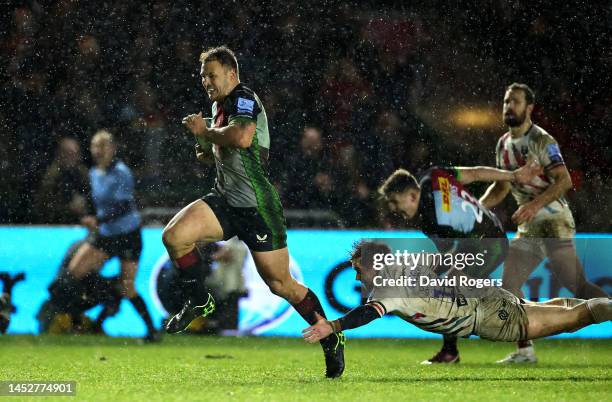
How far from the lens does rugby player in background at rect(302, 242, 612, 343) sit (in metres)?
5.70

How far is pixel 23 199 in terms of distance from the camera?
9.41 metres

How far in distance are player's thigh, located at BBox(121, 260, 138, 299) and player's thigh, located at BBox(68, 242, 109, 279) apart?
0.99 ft

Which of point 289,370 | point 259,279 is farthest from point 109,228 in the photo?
point 289,370

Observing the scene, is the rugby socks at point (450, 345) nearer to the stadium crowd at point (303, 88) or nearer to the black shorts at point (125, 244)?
the stadium crowd at point (303, 88)

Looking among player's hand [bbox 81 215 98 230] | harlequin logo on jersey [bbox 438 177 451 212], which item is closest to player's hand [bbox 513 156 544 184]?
harlequin logo on jersey [bbox 438 177 451 212]

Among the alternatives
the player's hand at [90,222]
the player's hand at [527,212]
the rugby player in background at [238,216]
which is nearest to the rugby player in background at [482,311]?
the rugby player in background at [238,216]

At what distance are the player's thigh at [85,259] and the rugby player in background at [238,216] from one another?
2.87 meters

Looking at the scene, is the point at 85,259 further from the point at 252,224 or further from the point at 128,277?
the point at 252,224

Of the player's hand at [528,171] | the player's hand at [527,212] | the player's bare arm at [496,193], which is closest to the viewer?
the player's hand at [527,212]

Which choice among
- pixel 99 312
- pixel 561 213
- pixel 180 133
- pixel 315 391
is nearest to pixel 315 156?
pixel 180 133

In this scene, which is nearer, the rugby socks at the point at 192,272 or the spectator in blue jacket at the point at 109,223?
the rugby socks at the point at 192,272

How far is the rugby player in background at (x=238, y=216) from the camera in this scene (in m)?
5.84

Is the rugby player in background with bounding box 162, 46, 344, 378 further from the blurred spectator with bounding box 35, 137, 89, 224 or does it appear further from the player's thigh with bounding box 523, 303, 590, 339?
the blurred spectator with bounding box 35, 137, 89, 224

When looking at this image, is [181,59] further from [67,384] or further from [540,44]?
[67,384]
